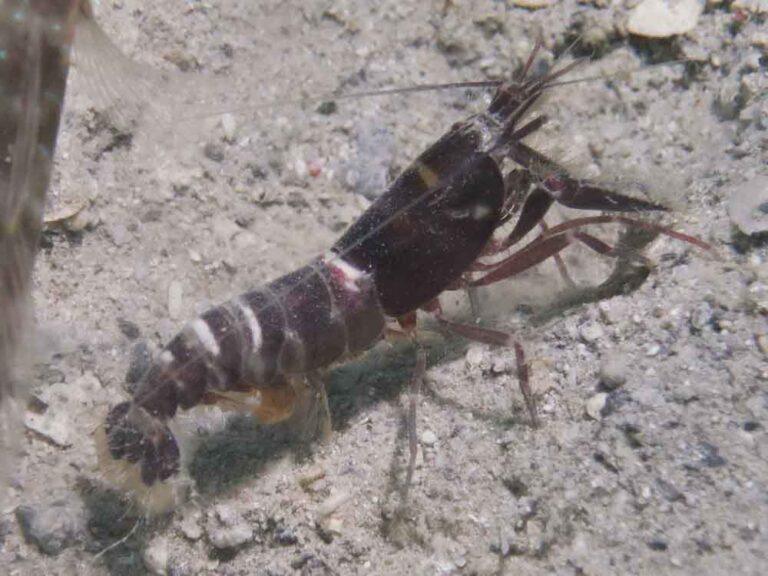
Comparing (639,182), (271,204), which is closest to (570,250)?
(639,182)

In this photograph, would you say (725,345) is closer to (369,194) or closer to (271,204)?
(369,194)

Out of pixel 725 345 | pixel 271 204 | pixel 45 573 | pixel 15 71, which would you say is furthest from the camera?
pixel 271 204

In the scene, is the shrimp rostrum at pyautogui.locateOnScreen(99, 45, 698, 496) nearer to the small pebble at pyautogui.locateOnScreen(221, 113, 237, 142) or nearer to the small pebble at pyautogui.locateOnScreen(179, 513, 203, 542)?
the small pebble at pyautogui.locateOnScreen(179, 513, 203, 542)

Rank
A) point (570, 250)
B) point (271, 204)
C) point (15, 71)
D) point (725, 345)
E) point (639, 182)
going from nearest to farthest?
point (725, 345)
point (15, 71)
point (639, 182)
point (570, 250)
point (271, 204)

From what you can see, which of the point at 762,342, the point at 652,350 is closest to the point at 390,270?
the point at 652,350

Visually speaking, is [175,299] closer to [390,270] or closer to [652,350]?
[390,270]

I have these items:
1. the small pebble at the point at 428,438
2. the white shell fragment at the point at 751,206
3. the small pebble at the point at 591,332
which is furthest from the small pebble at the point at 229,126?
the white shell fragment at the point at 751,206

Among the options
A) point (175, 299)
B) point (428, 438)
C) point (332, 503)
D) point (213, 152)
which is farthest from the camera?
point (213, 152)
